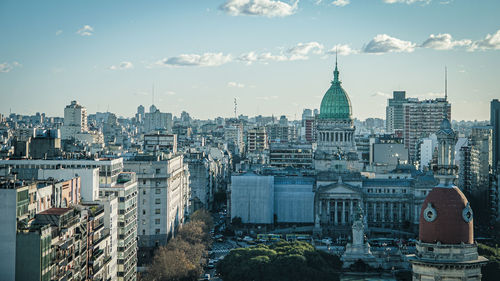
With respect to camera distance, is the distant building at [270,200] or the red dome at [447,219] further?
the distant building at [270,200]

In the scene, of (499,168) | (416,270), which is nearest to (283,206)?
(499,168)

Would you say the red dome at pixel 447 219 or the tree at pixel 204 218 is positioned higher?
the red dome at pixel 447 219

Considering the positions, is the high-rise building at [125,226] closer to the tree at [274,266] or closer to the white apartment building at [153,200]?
the tree at [274,266]

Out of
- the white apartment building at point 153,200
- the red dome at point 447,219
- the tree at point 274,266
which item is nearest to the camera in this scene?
the red dome at point 447,219

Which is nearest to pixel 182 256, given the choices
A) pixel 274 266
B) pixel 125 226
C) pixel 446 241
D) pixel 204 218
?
pixel 274 266

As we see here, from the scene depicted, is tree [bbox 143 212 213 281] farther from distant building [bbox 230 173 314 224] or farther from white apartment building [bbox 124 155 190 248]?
distant building [bbox 230 173 314 224]

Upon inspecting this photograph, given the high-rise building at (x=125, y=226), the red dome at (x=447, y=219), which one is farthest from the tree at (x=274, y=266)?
the red dome at (x=447, y=219)

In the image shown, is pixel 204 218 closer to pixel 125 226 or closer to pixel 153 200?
pixel 153 200
